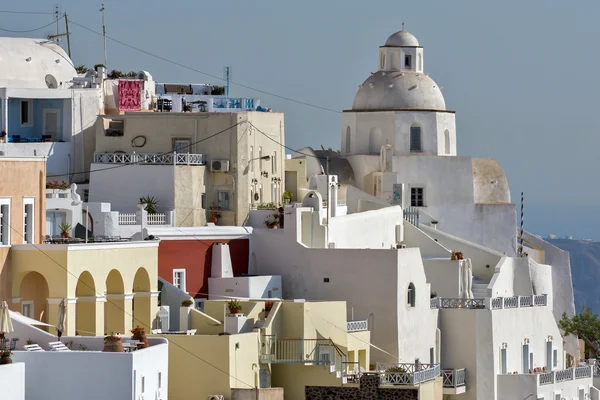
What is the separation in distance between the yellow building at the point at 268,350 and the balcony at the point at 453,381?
5193 mm

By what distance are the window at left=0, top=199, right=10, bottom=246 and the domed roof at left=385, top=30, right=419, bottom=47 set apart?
32237mm

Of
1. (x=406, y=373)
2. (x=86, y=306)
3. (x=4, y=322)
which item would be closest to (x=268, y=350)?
(x=406, y=373)

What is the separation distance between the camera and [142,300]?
211 feet

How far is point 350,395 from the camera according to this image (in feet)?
213

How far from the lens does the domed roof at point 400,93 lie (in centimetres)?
8862

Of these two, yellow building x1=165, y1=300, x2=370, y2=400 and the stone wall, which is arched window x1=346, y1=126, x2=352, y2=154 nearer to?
yellow building x1=165, y1=300, x2=370, y2=400

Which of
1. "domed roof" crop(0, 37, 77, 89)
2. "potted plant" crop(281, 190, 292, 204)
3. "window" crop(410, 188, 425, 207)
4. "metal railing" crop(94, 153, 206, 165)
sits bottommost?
"potted plant" crop(281, 190, 292, 204)

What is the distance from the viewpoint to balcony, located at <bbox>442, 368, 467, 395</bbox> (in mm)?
72812

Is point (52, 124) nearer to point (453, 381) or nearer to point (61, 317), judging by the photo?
point (453, 381)

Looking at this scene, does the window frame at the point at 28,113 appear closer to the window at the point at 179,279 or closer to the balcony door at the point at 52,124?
the balcony door at the point at 52,124

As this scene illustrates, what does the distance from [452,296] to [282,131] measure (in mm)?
8849

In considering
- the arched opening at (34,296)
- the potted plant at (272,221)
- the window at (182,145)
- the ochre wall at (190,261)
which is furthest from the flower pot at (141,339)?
the window at (182,145)

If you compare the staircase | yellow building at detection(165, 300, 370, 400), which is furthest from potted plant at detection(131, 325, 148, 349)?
the staircase

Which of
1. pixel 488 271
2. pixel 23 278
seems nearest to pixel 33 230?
pixel 23 278
